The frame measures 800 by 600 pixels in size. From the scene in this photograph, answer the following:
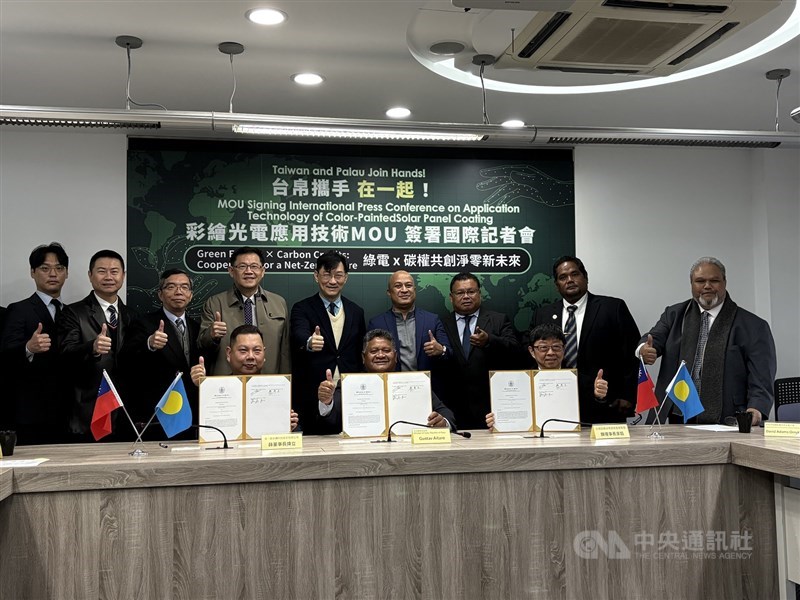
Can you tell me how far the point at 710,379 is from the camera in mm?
4270

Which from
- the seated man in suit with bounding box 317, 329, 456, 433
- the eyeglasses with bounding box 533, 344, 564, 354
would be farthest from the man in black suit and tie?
the eyeglasses with bounding box 533, 344, 564, 354

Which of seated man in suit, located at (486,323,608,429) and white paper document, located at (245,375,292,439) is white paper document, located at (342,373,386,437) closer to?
white paper document, located at (245,375,292,439)

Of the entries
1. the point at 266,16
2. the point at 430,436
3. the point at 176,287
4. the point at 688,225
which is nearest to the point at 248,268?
the point at 176,287

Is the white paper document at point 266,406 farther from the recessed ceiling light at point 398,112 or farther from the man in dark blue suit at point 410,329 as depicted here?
the recessed ceiling light at point 398,112

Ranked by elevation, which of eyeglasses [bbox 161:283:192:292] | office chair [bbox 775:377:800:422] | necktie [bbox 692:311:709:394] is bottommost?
office chair [bbox 775:377:800:422]

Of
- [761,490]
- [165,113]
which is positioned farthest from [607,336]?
[165,113]

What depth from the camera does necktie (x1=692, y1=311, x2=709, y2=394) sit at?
4.33 m

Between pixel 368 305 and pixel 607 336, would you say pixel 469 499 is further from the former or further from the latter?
pixel 368 305

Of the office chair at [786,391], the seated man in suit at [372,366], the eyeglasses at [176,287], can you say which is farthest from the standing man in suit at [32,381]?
the office chair at [786,391]

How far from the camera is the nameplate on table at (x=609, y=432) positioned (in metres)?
3.06

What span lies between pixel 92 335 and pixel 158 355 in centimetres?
44

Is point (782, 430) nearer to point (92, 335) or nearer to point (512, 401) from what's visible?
point (512, 401)

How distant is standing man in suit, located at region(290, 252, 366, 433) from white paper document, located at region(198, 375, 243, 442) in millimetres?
1439

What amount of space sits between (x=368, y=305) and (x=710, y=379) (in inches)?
95.3
